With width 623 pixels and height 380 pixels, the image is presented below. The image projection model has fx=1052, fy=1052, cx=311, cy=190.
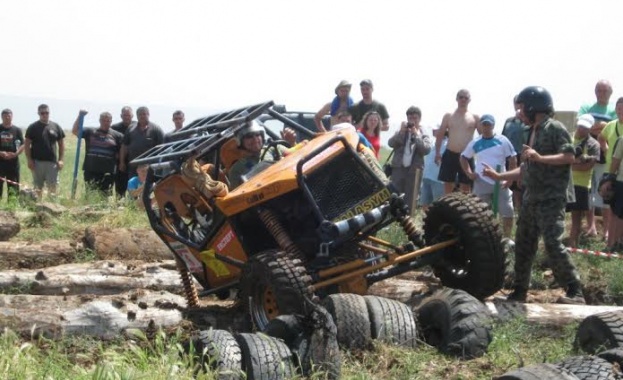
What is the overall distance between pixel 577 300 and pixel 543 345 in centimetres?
134

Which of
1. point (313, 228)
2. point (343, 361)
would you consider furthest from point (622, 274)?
point (343, 361)

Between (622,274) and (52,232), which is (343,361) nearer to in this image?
(622,274)

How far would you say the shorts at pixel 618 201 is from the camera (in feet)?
39.1

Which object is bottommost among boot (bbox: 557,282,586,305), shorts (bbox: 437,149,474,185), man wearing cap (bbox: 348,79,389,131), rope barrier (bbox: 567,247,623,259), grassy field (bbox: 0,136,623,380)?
grassy field (bbox: 0,136,623,380)

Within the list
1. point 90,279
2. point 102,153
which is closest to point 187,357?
point 90,279

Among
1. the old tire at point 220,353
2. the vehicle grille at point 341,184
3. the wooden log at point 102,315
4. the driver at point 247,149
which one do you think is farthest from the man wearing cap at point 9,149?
the old tire at point 220,353

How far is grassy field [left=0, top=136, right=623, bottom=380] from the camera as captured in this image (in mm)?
5801

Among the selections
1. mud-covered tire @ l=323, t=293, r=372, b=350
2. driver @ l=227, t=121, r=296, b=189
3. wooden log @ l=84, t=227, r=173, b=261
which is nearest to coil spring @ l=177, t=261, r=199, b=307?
driver @ l=227, t=121, r=296, b=189

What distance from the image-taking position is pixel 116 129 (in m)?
17.3

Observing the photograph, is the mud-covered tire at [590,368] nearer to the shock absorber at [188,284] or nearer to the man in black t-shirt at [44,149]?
the shock absorber at [188,284]

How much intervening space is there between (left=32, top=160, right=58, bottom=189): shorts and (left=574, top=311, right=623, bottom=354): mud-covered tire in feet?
38.0

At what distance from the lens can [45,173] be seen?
1750 cm

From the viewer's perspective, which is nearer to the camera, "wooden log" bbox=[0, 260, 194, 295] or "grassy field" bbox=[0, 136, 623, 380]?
"grassy field" bbox=[0, 136, 623, 380]

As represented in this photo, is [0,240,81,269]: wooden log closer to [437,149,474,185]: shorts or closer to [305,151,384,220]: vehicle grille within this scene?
[305,151,384,220]: vehicle grille
